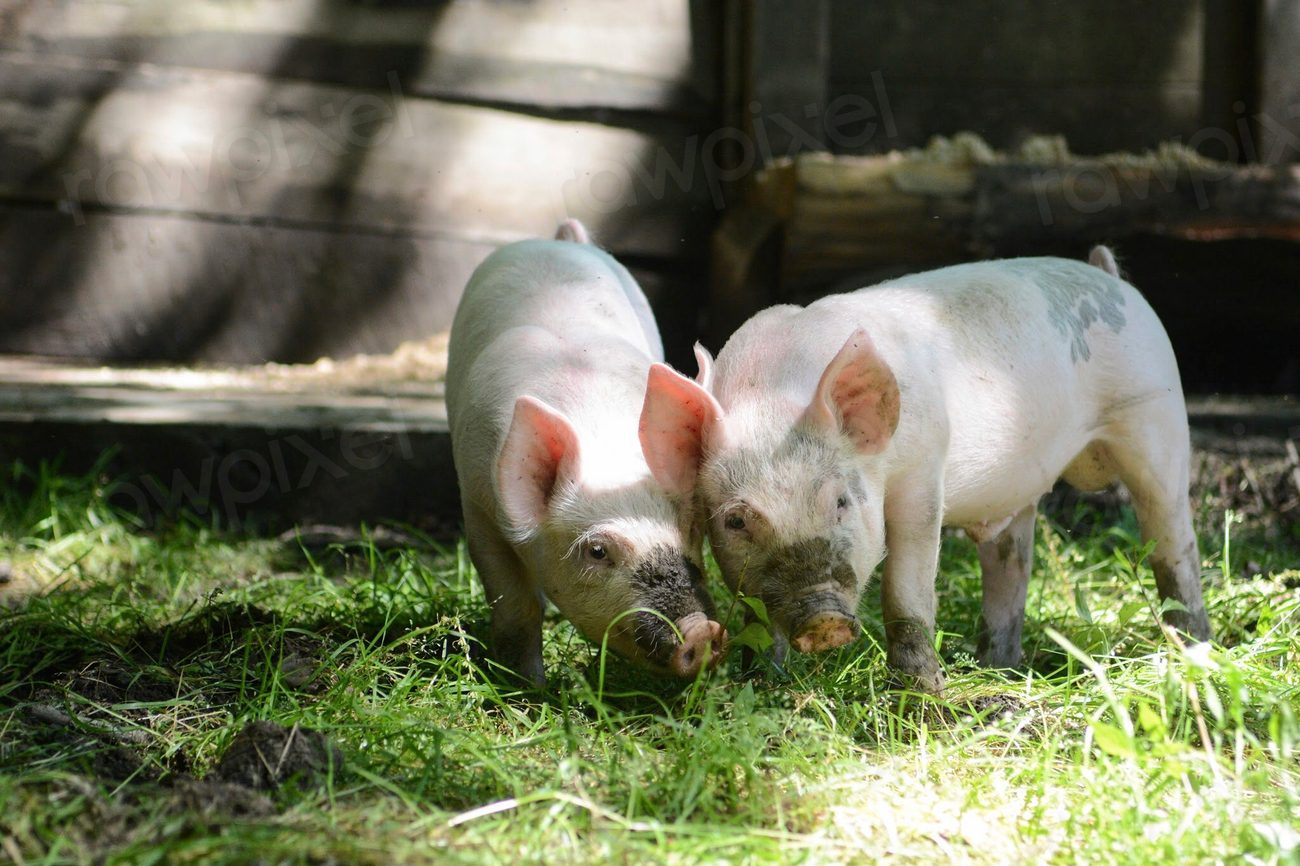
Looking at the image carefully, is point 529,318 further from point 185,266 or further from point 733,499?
point 185,266

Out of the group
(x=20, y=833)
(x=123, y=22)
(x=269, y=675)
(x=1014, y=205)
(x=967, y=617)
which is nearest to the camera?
(x=20, y=833)

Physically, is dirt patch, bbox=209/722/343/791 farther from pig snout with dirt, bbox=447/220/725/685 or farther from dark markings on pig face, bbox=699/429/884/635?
dark markings on pig face, bbox=699/429/884/635

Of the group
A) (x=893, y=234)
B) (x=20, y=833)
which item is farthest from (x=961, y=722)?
(x=893, y=234)

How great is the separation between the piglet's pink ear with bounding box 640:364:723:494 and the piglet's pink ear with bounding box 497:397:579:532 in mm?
193

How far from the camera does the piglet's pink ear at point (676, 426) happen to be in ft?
9.35

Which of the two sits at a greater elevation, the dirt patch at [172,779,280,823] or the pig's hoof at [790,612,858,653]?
the dirt patch at [172,779,280,823]

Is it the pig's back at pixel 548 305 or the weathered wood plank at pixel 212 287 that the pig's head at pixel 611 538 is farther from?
the weathered wood plank at pixel 212 287

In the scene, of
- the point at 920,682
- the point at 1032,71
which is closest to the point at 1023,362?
the point at 920,682

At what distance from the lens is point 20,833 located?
78.0 inches

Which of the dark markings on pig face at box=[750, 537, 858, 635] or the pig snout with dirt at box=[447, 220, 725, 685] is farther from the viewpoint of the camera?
the pig snout with dirt at box=[447, 220, 725, 685]

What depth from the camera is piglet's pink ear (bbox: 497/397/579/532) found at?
2.96 metres

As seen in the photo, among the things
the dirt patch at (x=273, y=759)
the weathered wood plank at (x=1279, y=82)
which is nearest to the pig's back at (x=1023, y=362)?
the dirt patch at (x=273, y=759)

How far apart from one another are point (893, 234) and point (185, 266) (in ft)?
10.4

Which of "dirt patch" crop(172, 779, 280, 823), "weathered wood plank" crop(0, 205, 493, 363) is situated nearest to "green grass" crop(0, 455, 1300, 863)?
"dirt patch" crop(172, 779, 280, 823)
